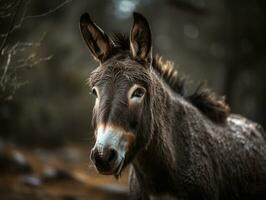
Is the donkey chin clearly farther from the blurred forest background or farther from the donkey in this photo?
the blurred forest background

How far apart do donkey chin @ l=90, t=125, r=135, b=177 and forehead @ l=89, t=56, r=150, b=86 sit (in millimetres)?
601

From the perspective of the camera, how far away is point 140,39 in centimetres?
500

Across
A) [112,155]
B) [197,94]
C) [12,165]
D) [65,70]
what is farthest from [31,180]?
[65,70]

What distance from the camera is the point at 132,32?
16.1 feet

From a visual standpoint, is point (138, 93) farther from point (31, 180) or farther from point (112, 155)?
point (31, 180)

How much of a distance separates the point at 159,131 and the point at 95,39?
1.27 m

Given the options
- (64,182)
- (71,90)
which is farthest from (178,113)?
(71,90)

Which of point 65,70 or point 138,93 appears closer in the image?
point 138,93

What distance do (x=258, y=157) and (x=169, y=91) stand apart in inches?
69.7

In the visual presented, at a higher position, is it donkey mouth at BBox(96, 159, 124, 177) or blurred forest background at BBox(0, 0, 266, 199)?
blurred forest background at BBox(0, 0, 266, 199)

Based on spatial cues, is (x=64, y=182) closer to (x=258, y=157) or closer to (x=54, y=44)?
(x=258, y=157)

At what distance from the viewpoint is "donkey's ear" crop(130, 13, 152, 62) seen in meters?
4.84

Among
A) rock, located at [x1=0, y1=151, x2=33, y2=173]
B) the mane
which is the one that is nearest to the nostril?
the mane

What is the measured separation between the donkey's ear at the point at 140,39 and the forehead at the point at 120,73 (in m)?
0.12
